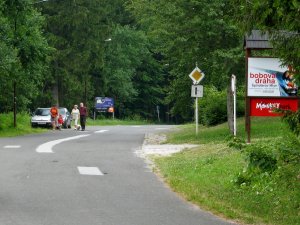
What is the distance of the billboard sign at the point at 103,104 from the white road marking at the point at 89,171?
59311 millimetres

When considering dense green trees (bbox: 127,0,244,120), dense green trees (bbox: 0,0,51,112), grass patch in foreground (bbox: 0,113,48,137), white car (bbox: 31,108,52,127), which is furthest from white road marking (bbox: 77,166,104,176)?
white car (bbox: 31,108,52,127)

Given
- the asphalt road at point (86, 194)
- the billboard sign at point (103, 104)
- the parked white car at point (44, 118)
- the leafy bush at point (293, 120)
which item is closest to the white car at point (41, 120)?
the parked white car at point (44, 118)

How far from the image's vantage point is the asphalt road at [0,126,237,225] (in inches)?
384

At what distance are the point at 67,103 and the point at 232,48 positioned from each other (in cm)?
4674

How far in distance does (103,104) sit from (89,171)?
198 ft

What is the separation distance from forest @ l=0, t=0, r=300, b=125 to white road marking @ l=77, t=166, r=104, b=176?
5602 millimetres

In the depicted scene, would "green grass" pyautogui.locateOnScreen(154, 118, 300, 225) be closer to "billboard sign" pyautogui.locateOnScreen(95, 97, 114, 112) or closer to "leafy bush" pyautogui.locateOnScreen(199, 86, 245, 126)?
"leafy bush" pyautogui.locateOnScreen(199, 86, 245, 126)

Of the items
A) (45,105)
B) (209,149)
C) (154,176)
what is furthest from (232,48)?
(45,105)

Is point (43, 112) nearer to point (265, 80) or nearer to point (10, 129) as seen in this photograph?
point (10, 129)

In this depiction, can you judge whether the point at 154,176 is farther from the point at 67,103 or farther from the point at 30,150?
the point at 67,103

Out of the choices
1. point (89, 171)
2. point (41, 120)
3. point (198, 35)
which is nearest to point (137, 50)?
point (41, 120)

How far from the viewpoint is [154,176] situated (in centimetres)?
1530

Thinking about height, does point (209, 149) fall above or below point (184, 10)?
below

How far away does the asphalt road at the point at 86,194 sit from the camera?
9.74m
